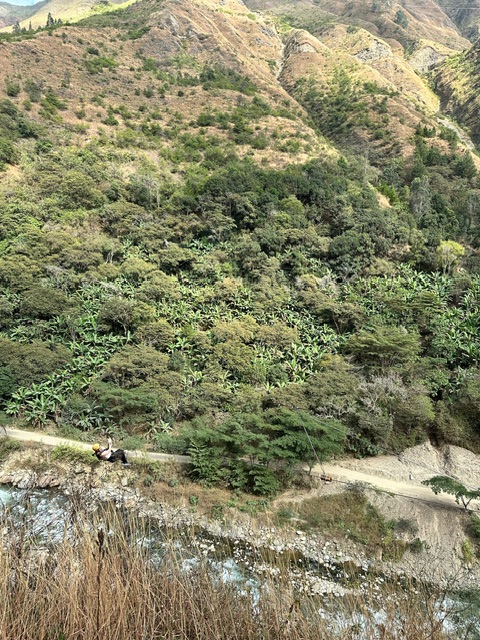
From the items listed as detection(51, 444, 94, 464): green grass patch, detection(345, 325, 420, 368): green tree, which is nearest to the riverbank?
detection(51, 444, 94, 464): green grass patch

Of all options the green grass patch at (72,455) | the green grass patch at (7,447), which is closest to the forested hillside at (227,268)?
the green grass patch at (7,447)

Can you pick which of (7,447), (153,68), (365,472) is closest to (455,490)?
(365,472)

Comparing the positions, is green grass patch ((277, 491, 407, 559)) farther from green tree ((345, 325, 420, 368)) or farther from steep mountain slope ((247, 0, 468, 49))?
steep mountain slope ((247, 0, 468, 49))

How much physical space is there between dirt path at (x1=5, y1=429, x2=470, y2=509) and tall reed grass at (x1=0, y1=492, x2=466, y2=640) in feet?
51.7

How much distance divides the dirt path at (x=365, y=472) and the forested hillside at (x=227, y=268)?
767mm

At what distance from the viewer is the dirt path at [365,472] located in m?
17.5

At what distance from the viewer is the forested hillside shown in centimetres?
2173

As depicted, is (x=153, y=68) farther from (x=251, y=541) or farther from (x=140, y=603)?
(x=140, y=603)

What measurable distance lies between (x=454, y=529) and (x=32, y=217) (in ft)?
126

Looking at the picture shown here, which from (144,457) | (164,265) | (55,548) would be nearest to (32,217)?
(164,265)

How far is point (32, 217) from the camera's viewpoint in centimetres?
3516

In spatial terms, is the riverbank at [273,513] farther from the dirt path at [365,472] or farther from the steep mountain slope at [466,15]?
the steep mountain slope at [466,15]

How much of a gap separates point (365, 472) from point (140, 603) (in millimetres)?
18465

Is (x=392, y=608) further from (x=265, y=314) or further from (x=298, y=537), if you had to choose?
(x=265, y=314)
